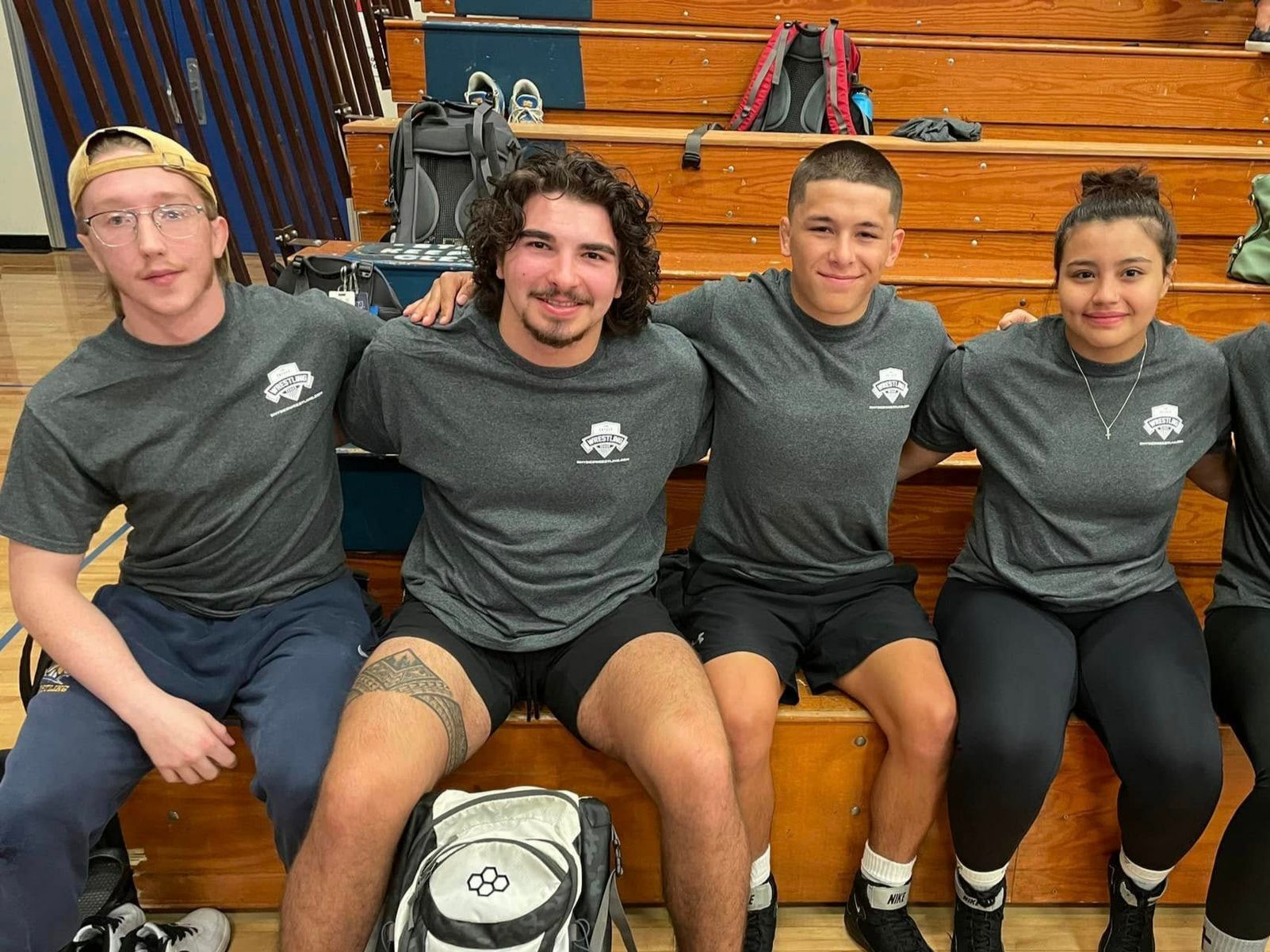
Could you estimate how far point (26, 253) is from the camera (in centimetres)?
560

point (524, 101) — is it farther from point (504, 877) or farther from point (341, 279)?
point (504, 877)

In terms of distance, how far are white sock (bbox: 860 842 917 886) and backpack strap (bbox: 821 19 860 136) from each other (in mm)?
2403

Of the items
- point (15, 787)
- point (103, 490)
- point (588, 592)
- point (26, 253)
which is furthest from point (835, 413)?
point (26, 253)

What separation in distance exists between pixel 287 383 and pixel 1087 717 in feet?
4.29

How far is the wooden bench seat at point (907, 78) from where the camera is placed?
3.25 metres

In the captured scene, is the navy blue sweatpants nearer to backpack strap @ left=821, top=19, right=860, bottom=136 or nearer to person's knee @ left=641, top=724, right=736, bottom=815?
person's knee @ left=641, top=724, right=736, bottom=815

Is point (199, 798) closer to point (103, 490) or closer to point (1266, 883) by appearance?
point (103, 490)

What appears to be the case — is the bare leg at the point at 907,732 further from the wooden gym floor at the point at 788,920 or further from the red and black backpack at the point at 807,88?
the red and black backpack at the point at 807,88

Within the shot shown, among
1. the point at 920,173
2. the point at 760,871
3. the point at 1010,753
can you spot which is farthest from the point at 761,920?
the point at 920,173

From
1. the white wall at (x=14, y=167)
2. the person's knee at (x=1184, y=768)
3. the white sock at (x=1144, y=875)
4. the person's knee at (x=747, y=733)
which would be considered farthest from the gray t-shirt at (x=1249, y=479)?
the white wall at (x=14, y=167)

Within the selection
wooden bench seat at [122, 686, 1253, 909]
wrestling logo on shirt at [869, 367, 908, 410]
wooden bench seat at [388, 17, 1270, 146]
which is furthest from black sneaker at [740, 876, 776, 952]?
wooden bench seat at [388, 17, 1270, 146]

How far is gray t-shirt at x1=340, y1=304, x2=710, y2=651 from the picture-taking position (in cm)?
138

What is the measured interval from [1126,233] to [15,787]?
168cm

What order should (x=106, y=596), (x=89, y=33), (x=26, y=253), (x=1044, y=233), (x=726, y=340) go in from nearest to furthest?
(x=106, y=596) → (x=726, y=340) → (x=1044, y=233) → (x=89, y=33) → (x=26, y=253)
